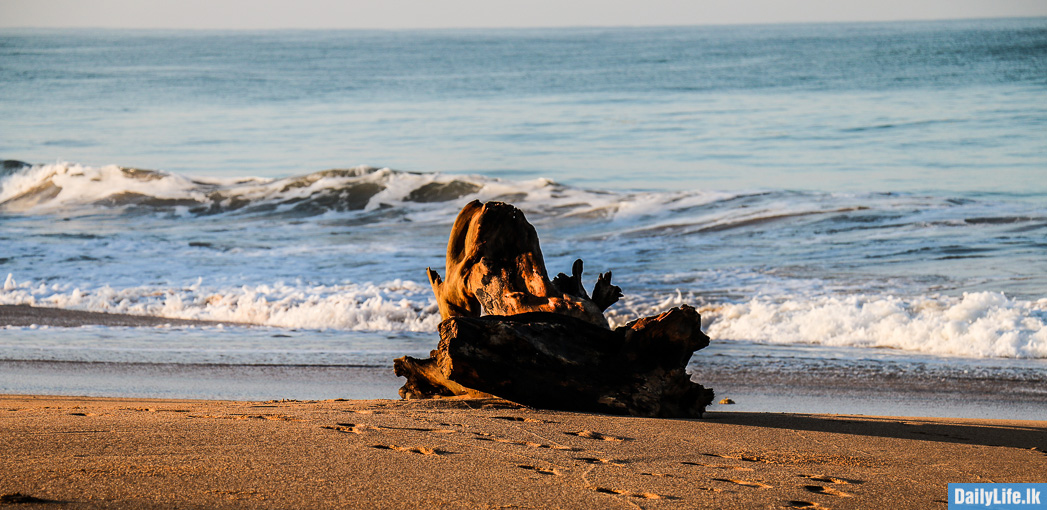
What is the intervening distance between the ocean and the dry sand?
201cm

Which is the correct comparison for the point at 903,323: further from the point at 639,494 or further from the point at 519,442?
the point at 639,494

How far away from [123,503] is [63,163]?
21.9 m

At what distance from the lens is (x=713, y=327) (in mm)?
8828

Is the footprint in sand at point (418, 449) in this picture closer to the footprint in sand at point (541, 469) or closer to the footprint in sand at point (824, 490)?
the footprint in sand at point (541, 469)

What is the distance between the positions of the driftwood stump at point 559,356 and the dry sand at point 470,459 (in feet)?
0.47

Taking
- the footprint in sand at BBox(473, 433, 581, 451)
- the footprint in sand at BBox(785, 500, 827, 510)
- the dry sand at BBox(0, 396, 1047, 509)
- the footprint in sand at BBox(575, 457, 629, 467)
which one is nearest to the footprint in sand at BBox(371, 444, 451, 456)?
the dry sand at BBox(0, 396, 1047, 509)

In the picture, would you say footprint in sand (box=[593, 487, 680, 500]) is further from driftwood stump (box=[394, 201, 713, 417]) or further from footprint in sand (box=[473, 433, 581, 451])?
driftwood stump (box=[394, 201, 713, 417])

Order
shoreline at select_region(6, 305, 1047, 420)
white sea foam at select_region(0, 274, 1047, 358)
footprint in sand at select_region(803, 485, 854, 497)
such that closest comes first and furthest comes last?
footprint in sand at select_region(803, 485, 854, 497) → shoreline at select_region(6, 305, 1047, 420) → white sea foam at select_region(0, 274, 1047, 358)

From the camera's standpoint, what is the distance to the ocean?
24.8ft

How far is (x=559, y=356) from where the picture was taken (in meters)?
4.36

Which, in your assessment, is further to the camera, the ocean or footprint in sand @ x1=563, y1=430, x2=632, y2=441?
the ocean

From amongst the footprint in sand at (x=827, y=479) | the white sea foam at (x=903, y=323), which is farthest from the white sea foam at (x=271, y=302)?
the footprint in sand at (x=827, y=479)

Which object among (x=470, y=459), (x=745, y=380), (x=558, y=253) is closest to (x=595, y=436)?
(x=470, y=459)

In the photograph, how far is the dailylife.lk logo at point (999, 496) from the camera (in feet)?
10.2
